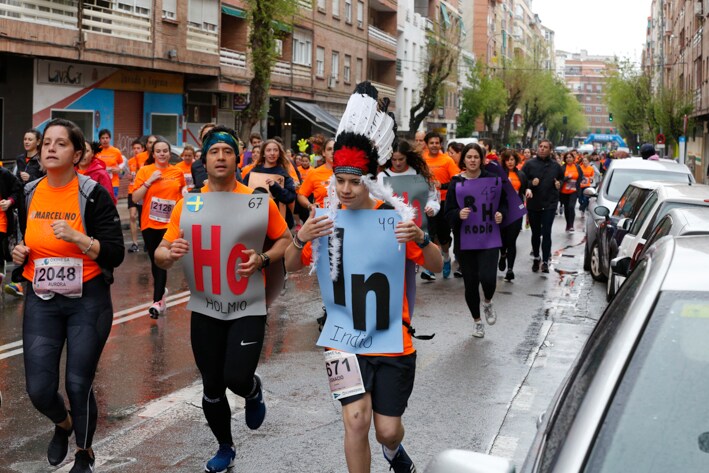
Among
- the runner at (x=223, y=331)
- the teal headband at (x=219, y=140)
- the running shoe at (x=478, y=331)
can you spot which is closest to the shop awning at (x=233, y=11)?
the running shoe at (x=478, y=331)

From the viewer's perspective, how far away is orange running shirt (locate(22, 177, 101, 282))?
558 cm

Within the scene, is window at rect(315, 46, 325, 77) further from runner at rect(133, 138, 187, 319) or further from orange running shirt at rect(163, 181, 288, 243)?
orange running shirt at rect(163, 181, 288, 243)

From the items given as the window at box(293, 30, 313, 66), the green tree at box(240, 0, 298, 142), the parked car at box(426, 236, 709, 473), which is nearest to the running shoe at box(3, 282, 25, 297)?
the parked car at box(426, 236, 709, 473)

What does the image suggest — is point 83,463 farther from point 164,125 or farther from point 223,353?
point 164,125

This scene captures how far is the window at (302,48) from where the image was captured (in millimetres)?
41281

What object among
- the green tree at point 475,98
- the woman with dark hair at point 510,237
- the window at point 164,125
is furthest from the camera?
the green tree at point 475,98

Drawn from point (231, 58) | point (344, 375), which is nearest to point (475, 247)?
point (344, 375)

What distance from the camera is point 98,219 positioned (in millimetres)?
5660

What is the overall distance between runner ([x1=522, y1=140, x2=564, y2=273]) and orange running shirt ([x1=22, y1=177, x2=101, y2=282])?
10.9 metres

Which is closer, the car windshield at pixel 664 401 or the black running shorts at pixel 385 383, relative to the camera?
the car windshield at pixel 664 401

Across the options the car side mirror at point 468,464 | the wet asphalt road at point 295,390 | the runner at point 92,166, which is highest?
the runner at point 92,166

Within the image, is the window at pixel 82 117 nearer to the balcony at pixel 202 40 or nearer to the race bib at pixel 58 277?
the balcony at pixel 202 40

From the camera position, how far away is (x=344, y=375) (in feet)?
15.9

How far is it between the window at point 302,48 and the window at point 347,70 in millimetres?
5140
